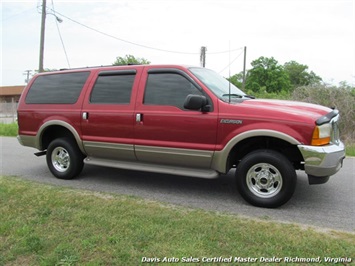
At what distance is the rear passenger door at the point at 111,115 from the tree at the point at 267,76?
190 ft

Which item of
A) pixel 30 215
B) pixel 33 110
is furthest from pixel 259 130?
pixel 33 110

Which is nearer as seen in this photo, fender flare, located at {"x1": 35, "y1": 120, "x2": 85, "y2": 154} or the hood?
the hood

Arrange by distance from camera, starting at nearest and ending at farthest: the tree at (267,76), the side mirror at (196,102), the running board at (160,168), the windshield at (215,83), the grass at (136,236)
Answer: the grass at (136,236) < the side mirror at (196,102) < the running board at (160,168) < the windshield at (215,83) < the tree at (267,76)

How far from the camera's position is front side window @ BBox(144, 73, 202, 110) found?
4.73 m


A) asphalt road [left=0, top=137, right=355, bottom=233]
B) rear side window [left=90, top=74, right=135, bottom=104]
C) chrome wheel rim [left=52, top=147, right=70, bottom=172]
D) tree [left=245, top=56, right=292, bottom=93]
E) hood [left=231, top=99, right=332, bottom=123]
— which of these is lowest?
asphalt road [left=0, top=137, right=355, bottom=233]

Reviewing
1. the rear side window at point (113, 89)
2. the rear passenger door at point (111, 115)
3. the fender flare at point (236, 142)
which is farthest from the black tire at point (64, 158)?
the fender flare at point (236, 142)

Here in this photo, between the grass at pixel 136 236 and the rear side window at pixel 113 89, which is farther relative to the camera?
the rear side window at pixel 113 89

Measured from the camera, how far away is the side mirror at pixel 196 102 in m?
4.38

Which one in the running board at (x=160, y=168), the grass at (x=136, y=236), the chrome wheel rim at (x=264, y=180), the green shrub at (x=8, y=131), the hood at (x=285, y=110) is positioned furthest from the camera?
the green shrub at (x=8, y=131)

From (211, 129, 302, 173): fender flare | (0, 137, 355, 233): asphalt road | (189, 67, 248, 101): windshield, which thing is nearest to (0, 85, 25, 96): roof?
(0, 137, 355, 233): asphalt road

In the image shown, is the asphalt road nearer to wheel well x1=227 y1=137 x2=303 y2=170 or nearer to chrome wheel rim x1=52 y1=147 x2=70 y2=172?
chrome wheel rim x1=52 y1=147 x2=70 y2=172

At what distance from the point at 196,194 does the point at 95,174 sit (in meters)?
2.31

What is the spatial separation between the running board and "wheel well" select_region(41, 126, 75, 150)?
710 mm

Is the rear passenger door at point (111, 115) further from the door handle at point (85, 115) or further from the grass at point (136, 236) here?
the grass at point (136, 236)
